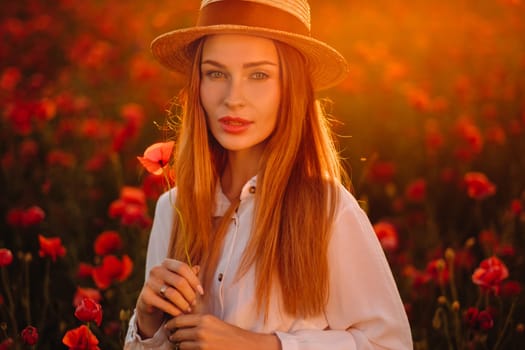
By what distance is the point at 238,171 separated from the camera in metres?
2.28

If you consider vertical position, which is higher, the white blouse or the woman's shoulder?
the woman's shoulder

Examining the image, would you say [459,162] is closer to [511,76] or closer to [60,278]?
[511,76]

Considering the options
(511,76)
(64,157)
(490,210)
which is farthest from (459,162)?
(64,157)

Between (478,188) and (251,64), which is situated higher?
(251,64)

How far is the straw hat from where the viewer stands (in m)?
2.08

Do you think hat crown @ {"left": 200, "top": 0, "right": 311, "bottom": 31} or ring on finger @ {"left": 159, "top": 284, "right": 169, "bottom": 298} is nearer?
ring on finger @ {"left": 159, "top": 284, "right": 169, "bottom": 298}

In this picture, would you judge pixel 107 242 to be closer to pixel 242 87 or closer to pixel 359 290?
pixel 242 87

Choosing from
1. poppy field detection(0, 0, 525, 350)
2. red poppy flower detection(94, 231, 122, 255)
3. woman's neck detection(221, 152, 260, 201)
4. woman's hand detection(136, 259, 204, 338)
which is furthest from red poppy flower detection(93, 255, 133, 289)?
woman's hand detection(136, 259, 204, 338)

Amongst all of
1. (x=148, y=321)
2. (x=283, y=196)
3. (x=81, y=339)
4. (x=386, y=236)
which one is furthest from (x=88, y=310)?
(x=386, y=236)

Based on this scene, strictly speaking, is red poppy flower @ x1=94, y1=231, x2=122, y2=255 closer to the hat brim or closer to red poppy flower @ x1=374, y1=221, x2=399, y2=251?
the hat brim

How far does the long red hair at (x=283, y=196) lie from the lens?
6.76 ft

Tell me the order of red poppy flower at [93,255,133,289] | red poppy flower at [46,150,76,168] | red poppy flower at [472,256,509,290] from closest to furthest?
1. red poppy flower at [472,256,509,290]
2. red poppy flower at [93,255,133,289]
3. red poppy flower at [46,150,76,168]

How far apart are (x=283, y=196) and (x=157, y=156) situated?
0.36 metres

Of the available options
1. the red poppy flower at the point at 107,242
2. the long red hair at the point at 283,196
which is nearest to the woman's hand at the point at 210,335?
the long red hair at the point at 283,196
